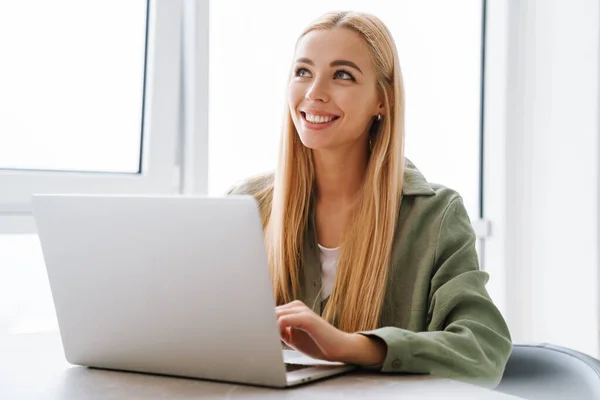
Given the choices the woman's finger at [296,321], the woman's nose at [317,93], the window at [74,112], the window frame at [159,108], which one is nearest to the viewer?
the woman's finger at [296,321]

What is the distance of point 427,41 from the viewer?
280cm

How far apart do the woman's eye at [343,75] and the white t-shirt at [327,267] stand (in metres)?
0.36

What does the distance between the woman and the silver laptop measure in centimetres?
45

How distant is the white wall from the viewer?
97.2 inches

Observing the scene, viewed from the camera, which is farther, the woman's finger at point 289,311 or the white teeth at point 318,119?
the white teeth at point 318,119

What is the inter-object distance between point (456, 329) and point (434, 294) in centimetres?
21

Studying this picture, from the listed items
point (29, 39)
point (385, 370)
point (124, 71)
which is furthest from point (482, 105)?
point (385, 370)

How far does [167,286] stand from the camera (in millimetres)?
962

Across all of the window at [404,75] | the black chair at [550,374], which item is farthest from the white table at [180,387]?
the window at [404,75]

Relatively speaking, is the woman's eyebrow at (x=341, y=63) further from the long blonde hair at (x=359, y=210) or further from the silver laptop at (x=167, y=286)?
the silver laptop at (x=167, y=286)

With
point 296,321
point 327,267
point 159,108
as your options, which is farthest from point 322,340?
point 159,108

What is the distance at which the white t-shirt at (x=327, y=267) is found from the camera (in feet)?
5.30

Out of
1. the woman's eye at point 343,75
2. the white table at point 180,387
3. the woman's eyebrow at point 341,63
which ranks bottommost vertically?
the white table at point 180,387

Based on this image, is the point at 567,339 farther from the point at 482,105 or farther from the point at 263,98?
the point at 263,98
